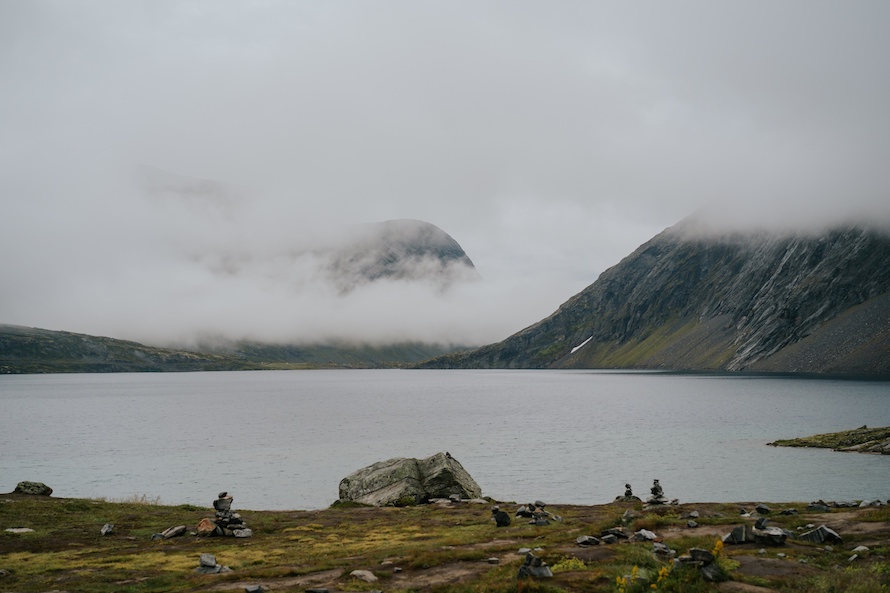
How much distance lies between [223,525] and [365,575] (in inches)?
657

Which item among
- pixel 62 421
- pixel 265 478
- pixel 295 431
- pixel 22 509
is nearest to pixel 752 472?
pixel 265 478

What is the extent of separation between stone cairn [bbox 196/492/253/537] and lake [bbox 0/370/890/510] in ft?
68.6

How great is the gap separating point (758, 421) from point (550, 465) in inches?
2521

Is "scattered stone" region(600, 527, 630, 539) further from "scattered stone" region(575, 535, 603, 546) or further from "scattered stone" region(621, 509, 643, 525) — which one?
"scattered stone" region(621, 509, 643, 525)

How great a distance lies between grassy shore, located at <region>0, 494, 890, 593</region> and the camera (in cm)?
2017

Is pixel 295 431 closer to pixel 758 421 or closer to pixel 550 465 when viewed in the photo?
pixel 550 465

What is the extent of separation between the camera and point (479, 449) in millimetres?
90188

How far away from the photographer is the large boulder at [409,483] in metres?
52.3

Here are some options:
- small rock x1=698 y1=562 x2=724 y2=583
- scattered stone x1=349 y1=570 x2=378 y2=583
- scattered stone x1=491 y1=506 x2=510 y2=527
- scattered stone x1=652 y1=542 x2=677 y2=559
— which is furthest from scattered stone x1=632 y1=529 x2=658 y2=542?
scattered stone x1=349 y1=570 x2=378 y2=583

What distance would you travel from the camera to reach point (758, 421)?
117 m

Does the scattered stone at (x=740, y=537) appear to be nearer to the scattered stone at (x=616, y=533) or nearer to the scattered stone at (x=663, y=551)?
the scattered stone at (x=663, y=551)

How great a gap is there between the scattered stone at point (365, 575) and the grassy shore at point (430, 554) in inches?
13.3

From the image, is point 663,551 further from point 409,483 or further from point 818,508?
point 409,483

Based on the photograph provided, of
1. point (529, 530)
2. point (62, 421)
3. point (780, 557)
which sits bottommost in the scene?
point (62, 421)
